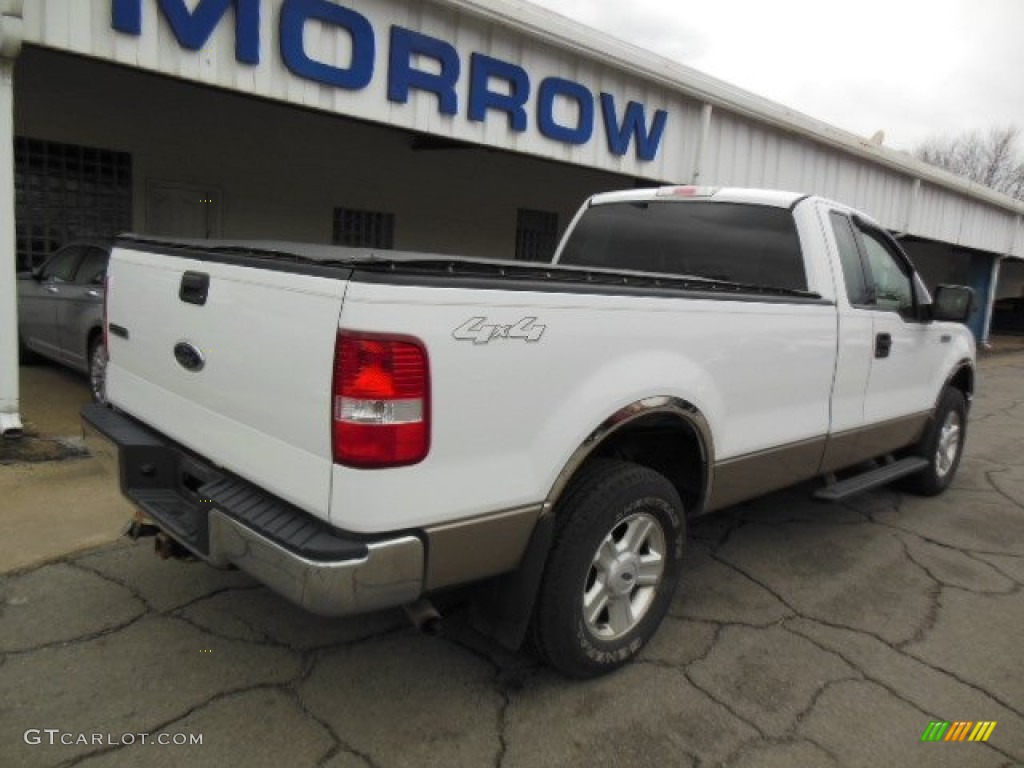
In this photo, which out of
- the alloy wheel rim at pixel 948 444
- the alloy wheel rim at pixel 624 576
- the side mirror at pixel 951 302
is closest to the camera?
the alloy wheel rim at pixel 624 576

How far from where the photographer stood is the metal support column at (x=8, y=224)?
15.2ft

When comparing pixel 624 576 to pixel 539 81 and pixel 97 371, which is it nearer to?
pixel 97 371

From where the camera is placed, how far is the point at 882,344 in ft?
13.7

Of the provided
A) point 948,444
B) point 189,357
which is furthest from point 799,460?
point 189,357

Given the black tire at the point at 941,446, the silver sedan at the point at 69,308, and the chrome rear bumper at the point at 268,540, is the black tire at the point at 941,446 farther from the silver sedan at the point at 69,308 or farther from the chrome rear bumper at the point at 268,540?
the silver sedan at the point at 69,308

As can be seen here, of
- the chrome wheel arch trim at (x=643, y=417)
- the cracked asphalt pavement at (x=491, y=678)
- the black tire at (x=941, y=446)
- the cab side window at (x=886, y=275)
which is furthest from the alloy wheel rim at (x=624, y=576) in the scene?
the black tire at (x=941, y=446)

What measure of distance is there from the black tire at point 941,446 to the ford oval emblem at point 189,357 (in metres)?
4.58

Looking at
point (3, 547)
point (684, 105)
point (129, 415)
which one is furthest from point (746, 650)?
point (684, 105)

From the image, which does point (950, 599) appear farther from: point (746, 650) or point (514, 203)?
point (514, 203)

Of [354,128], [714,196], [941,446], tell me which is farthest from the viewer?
[354,128]

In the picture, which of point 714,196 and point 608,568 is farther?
point 714,196

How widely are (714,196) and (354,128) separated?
25.2 ft

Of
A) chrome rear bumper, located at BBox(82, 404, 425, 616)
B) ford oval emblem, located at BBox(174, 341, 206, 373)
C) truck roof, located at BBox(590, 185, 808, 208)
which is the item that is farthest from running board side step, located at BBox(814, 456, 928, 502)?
ford oval emblem, located at BBox(174, 341, 206, 373)

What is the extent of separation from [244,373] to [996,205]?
2155cm
